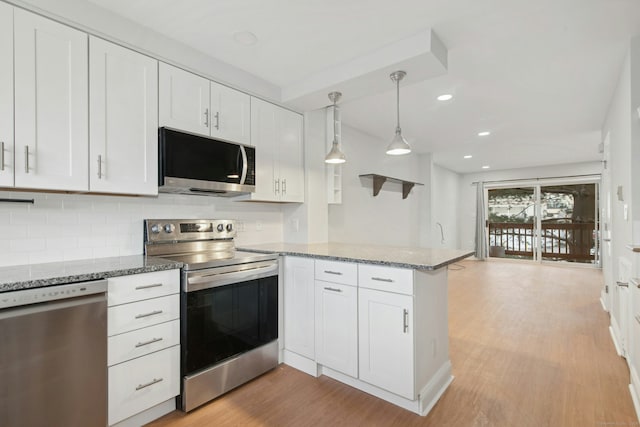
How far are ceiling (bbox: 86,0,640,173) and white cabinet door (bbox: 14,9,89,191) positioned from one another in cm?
36

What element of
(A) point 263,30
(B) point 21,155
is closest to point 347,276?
(A) point 263,30

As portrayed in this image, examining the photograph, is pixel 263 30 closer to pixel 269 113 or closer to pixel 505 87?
pixel 269 113

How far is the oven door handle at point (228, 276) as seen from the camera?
194cm

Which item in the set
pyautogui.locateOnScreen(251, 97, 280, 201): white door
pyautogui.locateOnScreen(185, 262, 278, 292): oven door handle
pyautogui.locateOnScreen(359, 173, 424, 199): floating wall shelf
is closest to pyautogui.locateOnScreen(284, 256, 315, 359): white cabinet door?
pyautogui.locateOnScreen(185, 262, 278, 292): oven door handle

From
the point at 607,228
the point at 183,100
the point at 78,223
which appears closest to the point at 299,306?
the point at 78,223

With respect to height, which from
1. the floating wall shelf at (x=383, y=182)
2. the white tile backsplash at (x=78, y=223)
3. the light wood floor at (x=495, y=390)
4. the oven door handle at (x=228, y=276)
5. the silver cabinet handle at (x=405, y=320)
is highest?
the floating wall shelf at (x=383, y=182)

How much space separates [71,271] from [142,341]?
0.53 metres

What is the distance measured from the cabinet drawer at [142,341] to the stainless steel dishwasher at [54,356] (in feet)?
0.18

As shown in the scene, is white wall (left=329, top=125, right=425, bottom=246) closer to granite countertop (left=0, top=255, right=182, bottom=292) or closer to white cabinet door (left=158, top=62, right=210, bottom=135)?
white cabinet door (left=158, top=62, right=210, bottom=135)

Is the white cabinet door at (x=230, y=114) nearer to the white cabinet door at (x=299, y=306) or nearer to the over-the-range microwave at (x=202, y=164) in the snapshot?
the over-the-range microwave at (x=202, y=164)

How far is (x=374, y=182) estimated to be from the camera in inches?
183

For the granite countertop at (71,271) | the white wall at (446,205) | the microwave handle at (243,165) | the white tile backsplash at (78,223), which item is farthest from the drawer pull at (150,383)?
the white wall at (446,205)

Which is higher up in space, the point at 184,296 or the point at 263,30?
the point at 263,30

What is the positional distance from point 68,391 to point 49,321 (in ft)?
1.18
